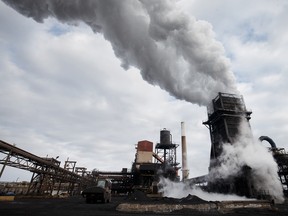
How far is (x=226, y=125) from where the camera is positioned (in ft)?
99.4

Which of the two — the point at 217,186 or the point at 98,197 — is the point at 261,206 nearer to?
the point at 98,197

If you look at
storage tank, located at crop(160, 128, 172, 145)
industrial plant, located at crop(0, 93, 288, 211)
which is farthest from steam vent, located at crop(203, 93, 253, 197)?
storage tank, located at crop(160, 128, 172, 145)

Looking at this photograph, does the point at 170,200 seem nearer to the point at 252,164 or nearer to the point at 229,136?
the point at 252,164

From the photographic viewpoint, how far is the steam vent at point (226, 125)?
2888 centimetres

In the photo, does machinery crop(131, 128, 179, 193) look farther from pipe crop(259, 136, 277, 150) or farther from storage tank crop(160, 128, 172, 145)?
pipe crop(259, 136, 277, 150)

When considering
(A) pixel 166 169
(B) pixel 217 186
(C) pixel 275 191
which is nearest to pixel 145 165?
(A) pixel 166 169

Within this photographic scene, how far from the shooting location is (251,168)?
25.8 m

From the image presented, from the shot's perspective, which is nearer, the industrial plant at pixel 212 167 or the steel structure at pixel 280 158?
the industrial plant at pixel 212 167

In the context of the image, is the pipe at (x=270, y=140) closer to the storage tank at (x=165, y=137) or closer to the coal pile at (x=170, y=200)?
the coal pile at (x=170, y=200)

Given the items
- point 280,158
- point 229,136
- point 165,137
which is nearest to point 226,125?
point 229,136

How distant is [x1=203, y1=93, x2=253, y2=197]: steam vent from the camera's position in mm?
28875

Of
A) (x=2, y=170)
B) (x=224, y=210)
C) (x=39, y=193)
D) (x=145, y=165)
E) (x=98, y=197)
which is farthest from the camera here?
(x=145, y=165)

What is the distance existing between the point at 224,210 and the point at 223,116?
70.2ft

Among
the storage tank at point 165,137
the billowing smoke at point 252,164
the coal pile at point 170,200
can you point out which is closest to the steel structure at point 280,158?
the billowing smoke at point 252,164
